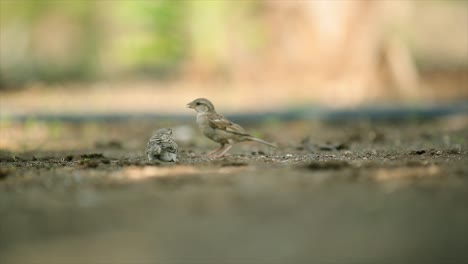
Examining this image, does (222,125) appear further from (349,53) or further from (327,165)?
(349,53)

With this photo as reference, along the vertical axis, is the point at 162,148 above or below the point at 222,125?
below

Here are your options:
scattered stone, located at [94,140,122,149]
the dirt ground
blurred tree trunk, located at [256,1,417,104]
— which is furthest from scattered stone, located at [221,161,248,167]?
blurred tree trunk, located at [256,1,417,104]

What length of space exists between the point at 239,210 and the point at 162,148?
90.9 inches

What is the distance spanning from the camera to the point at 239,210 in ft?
18.4

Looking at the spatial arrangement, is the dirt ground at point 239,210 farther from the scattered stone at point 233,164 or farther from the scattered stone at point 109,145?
the scattered stone at point 109,145

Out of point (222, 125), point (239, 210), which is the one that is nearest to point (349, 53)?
point (222, 125)

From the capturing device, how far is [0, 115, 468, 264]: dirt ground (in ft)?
16.5

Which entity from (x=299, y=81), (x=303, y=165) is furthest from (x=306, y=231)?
(x=299, y=81)

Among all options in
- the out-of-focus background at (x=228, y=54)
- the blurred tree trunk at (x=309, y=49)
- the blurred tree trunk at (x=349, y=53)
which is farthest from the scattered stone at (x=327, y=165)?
the blurred tree trunk at (x=349, y=53)

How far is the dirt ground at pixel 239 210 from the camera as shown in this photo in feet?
16.5

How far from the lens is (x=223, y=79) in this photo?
25.2 meters

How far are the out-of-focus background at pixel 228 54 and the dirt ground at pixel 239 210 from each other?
10.3 m

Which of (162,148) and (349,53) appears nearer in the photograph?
(162,148)

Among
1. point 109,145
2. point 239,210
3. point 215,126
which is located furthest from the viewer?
point 109,145
